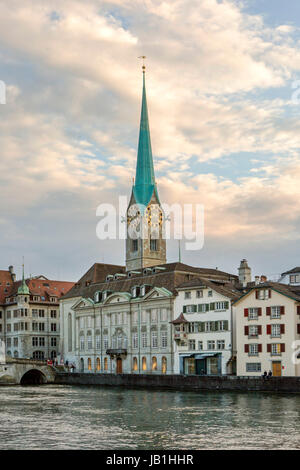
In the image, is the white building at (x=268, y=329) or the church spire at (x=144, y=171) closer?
the white building at (x=268, y=329)

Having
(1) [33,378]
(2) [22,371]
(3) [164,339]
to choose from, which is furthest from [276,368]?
(1) [33,378]

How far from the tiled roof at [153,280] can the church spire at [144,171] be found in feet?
87.3

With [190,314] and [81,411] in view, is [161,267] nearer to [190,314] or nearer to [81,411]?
[190,314]

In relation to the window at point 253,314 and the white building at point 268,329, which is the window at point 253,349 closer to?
the white building at point 268,329

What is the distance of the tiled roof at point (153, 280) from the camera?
99.8 meters

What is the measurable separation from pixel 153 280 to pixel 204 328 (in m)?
15.8

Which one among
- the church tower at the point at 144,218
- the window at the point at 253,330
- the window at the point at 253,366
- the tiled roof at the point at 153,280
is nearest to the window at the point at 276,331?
the window at the point at 253,330

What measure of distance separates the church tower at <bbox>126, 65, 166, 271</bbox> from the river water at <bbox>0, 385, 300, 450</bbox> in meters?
76.7

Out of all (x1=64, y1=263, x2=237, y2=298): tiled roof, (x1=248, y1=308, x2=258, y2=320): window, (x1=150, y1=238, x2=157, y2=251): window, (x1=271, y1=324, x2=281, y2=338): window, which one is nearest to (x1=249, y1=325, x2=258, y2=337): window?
(x1=248, y1=308, x2=258, y2=320): window

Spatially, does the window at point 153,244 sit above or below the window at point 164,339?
above
